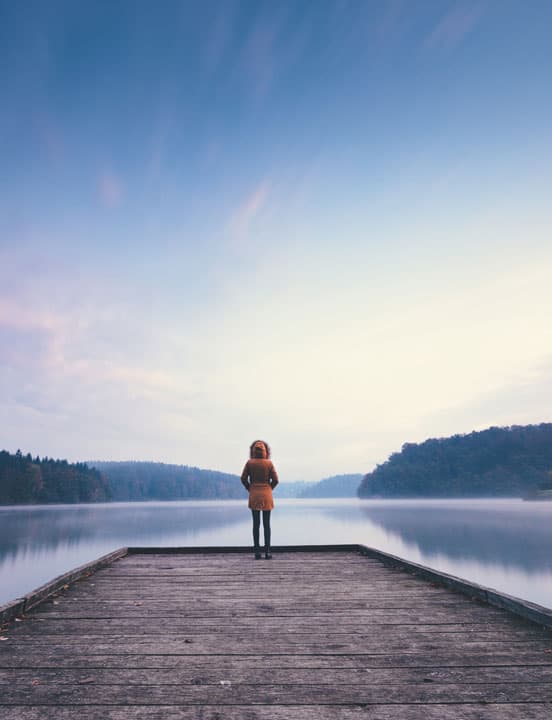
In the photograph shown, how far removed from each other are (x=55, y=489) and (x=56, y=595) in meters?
148

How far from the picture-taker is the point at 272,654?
357 cm

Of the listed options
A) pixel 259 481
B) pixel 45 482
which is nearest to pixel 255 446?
Result: pixel 259 481

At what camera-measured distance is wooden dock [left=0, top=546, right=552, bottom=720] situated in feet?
8.91

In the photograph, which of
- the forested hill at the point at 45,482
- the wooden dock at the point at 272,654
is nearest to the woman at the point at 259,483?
the wooden dock at the point at 272,654

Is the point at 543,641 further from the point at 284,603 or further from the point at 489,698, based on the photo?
the point at 284,603

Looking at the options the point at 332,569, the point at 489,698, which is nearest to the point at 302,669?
the point at 489,698

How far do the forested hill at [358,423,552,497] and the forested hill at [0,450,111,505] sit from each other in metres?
109

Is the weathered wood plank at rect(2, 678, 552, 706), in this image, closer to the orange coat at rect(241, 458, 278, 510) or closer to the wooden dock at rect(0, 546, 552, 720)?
the wooden dock at rect(0, 546, 552, 720)

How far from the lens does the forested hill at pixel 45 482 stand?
121m

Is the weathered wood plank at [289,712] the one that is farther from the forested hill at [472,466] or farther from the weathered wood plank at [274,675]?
the forested hill at [472,466]

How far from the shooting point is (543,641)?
149 inches

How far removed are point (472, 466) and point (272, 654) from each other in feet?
592

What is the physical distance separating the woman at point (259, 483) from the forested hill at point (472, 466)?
501 ft

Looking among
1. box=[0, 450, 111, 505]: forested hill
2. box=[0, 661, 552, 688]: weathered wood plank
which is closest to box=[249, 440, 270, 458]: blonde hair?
box=[0, 661, 552, 688]: weathered wood plank
